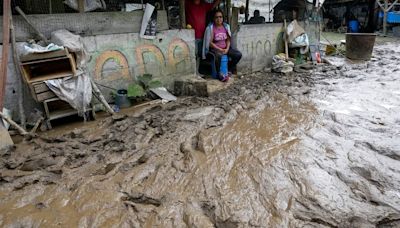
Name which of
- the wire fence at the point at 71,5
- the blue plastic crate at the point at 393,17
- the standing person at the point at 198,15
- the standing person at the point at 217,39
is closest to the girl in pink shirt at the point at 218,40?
the standing person at the point at 217,39

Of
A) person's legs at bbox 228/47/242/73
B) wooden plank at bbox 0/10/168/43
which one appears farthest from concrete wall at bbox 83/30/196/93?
person's legs at bbox 228/47/242/73

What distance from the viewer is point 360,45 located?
9.71 metres

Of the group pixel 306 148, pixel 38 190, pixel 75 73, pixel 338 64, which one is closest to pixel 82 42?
pixel 75 73

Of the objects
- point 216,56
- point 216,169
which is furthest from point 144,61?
point 216,169

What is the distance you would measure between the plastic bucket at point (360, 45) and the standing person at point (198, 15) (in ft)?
17.0

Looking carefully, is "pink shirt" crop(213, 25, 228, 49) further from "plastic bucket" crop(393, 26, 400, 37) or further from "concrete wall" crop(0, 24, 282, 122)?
"plastic bucket" crop(393, 26, 400, 37)

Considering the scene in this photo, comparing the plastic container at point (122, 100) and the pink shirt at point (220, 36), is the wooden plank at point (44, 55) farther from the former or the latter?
the pink shirt at point (220, 36)

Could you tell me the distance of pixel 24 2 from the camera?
474 cm

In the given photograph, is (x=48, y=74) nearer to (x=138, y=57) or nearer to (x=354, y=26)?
(x=138, y=57)

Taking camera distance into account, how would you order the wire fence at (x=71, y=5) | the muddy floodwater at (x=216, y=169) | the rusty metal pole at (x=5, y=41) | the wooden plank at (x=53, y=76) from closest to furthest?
the muddy floodwater at (x=216, y=169) → the rusty metal pole at (x=5, y=41) → the wooden plank at (x=53, y=76) → the wire fence at (x=71, y=5)

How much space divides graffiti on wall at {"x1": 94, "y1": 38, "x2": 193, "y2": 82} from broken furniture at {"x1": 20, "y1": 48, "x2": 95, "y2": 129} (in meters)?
0.68

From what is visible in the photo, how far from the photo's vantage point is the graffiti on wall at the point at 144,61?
5441 millimetres

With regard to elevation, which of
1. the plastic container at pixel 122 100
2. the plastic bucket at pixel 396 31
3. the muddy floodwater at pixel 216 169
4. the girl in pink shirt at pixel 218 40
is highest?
the plastic bucket at pixel 396 31

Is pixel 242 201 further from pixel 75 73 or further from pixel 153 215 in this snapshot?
pixel 75 73
